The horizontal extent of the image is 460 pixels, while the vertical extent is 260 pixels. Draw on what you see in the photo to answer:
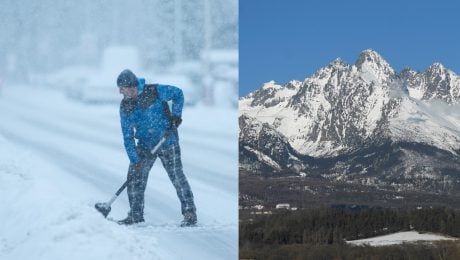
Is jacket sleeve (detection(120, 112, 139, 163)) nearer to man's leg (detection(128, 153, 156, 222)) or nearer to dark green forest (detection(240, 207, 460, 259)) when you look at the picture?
man's leg (detection(128, 153, 156, 222))

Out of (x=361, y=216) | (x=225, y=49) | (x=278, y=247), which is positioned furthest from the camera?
(x=361, y=216)

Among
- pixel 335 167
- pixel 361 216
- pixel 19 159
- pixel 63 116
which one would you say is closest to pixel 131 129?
pixel 63 116

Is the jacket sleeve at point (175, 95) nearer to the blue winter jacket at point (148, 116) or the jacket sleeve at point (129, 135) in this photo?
the blue winter jacket at point (148, 116)

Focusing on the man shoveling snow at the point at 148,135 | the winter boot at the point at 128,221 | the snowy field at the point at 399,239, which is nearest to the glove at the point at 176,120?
the man shoveling snow at the point at 148,135

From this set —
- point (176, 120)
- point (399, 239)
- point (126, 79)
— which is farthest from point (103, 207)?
point (399, 239)

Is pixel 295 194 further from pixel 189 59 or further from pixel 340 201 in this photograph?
pixel 189 59

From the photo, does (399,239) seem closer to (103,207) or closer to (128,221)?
(128,221)
